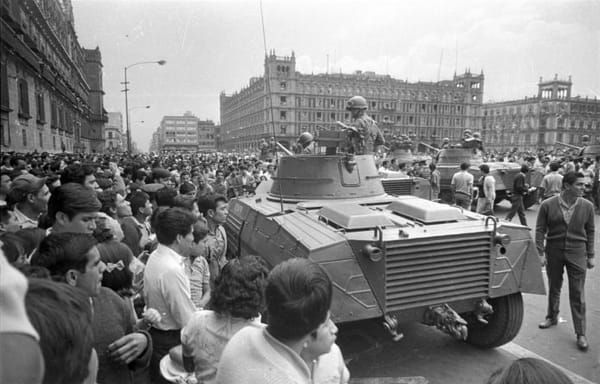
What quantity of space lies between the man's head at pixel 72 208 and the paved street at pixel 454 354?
2868 millimetres

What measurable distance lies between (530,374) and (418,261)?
268cm

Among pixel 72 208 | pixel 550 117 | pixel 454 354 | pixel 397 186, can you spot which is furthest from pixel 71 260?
pixel 550 117

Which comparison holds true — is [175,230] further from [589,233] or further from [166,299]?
[589,233]

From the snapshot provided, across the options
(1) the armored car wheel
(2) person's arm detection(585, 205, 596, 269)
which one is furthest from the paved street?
(2) person's arm detection(585, 205, 596, 269)

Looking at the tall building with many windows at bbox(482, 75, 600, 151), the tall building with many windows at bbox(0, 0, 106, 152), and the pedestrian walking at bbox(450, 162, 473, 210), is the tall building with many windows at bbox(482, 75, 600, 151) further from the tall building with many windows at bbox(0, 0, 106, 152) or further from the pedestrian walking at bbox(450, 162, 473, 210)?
the tall building with many windows at bbox(0, 0, 106, 152)

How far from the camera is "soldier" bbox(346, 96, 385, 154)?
7.10 meters

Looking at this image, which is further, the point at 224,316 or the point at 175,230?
the point at 175,230

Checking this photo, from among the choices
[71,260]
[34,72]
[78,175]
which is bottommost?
[71,260]

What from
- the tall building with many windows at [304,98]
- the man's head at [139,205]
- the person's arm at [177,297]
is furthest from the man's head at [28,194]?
the tall building with many windows at [304,98]

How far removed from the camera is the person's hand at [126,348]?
2158mm

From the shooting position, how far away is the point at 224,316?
7.59ft

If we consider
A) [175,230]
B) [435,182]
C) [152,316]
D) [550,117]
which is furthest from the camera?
[550,117]

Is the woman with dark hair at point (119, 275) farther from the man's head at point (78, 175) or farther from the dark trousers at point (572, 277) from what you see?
the dark trousers at point (572, 277)

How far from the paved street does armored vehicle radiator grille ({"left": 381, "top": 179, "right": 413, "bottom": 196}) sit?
4577 mm
